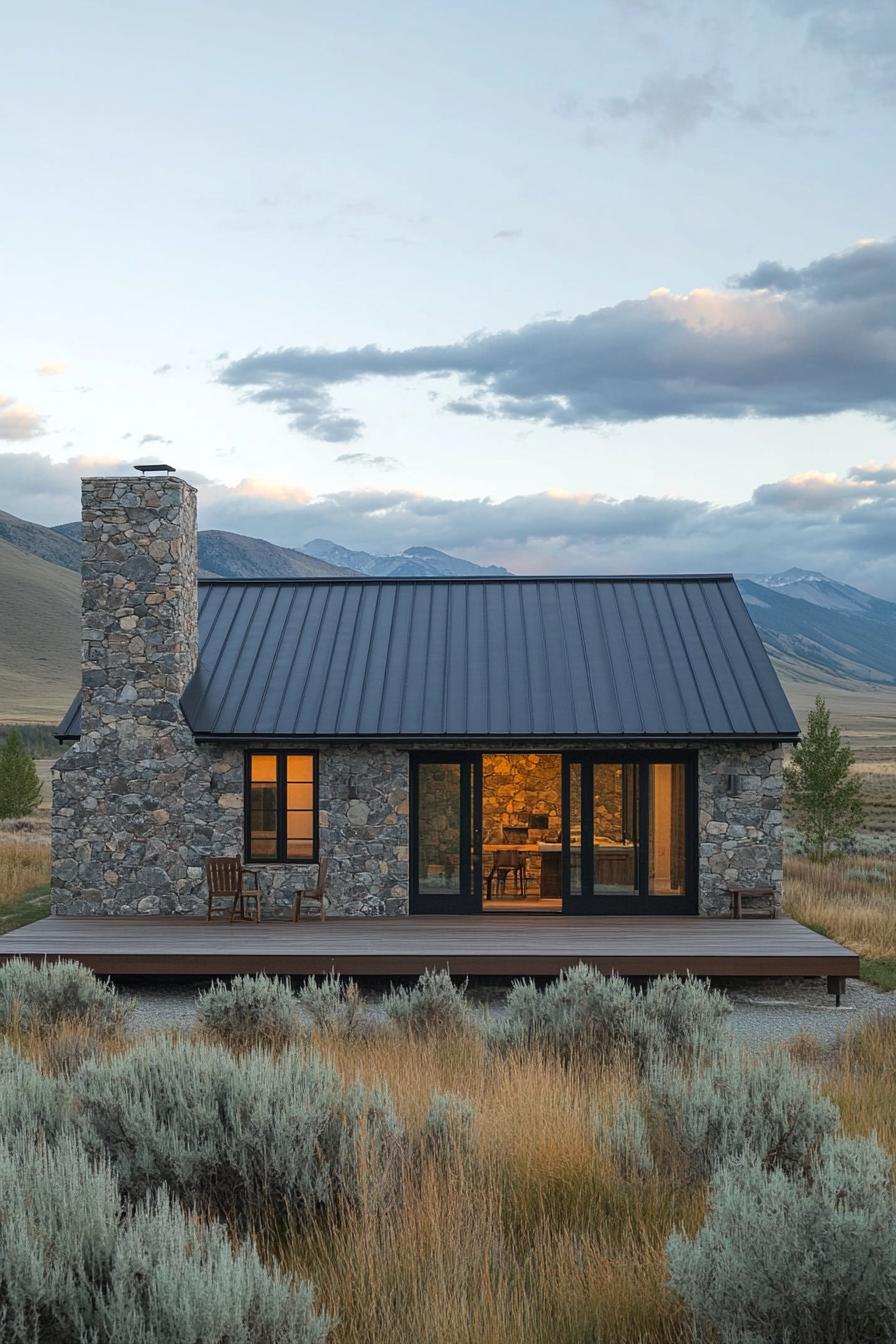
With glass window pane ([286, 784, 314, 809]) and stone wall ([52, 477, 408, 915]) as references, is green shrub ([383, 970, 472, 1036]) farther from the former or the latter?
glass window pane ([286, 784, 314, 809])

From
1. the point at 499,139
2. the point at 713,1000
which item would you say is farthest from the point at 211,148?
the point at 713,1000

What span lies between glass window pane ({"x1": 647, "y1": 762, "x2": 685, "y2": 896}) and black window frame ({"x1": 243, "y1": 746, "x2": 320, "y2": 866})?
3.90 metres

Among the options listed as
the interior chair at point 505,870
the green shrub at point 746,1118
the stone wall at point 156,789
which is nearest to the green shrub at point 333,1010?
the green shrub at point 746,1118

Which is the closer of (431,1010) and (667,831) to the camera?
(431,1010)

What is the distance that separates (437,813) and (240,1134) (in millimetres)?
8907

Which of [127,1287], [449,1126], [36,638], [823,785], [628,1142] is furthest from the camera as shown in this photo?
[36,638]

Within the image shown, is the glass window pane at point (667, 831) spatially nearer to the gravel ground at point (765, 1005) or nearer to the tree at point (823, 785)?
the gravel ground at point (765, 1005)

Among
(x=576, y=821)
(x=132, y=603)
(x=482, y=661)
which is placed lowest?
(x=576, y=821)

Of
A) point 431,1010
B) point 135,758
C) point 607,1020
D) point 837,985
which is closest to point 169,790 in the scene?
point 135,758

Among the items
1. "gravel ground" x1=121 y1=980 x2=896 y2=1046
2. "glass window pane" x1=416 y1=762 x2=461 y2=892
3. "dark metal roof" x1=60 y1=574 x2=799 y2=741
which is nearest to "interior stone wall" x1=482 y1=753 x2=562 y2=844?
"dark metal roof" x1=60 y1=574 x2=799 y2=741

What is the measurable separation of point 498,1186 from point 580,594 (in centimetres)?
1159

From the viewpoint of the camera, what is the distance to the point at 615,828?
44.1 feet

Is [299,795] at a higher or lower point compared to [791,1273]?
higher

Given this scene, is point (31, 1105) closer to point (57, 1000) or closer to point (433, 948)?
point (57, 1000)
